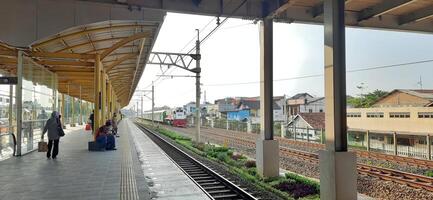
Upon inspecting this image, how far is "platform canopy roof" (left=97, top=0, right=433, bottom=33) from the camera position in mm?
10023

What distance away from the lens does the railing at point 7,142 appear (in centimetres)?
1155

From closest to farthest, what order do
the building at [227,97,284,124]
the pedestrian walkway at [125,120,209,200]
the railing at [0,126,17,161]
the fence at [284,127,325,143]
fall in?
1. the pedestrian walkway at [125,120,209,200]
2. the railing at [0,126,17,161]
3. the fence at [284,127,325,143]
4. the building at [227,97,284,124]

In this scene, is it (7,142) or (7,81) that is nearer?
(7,81)

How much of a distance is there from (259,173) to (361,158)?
28.7ft

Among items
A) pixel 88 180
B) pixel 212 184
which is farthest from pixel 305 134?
pixel 88 180

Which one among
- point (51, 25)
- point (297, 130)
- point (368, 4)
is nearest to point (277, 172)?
point (368, 4)

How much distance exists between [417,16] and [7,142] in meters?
13.4

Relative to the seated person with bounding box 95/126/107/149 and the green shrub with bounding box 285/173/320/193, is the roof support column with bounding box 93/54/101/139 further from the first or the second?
the green shrub with bounding box 285/173/320/193

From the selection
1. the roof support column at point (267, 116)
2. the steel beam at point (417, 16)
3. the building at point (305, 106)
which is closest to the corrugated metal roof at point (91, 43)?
the roof support column at point (267, 116)

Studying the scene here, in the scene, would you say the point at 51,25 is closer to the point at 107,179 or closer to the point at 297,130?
the point at 107,179

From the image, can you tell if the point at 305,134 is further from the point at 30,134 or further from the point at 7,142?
the point at 7,142

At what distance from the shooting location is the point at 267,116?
36.1ft

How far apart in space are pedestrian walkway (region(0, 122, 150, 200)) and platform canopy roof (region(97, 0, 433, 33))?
4.35 m

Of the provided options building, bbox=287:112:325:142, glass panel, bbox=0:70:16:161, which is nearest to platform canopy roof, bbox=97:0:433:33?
glass panel, bbox=0:70:16:161
